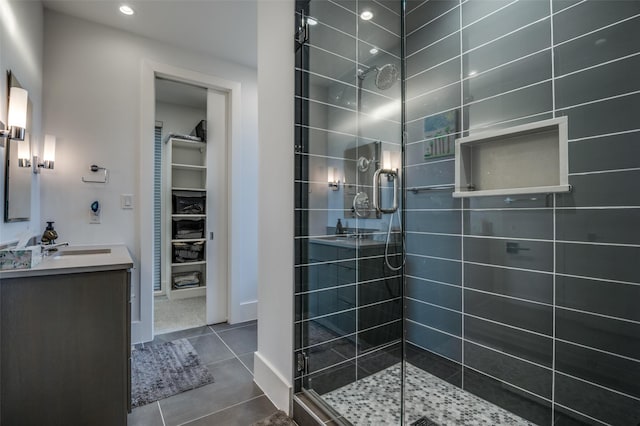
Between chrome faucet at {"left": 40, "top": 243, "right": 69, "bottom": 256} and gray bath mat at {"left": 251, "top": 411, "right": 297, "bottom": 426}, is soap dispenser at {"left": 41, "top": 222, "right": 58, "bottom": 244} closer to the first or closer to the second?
chrome faucet at {"left": 40, "top": 243, "right": 69, "bottom": 256}

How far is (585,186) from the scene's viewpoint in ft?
4.98

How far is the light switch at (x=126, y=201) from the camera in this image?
2.61 m

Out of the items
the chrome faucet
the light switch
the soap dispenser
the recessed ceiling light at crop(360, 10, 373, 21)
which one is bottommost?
the chrome faucet

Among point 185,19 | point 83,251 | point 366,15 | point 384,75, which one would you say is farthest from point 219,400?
point 185,19

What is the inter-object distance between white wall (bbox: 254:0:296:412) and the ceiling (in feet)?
1.86

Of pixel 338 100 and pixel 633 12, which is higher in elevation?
pixel 633 12

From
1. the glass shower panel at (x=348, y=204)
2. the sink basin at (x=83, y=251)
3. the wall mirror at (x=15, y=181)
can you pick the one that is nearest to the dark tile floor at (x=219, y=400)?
the glass shower panel at (x=348, y=204)

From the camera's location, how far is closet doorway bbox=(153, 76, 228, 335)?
309cm

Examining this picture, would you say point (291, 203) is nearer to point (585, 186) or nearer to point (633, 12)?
point (585, 186)

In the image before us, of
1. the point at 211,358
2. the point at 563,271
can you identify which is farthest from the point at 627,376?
the point at 211,358

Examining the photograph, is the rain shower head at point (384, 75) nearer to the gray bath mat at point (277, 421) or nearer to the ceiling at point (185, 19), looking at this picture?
the ceiling at point (185, 19)

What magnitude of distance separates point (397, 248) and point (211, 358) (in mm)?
1671

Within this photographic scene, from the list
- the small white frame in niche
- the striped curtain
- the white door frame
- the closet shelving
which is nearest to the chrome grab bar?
the small white frame in niche

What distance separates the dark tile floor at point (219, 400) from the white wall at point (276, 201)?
109 mm
